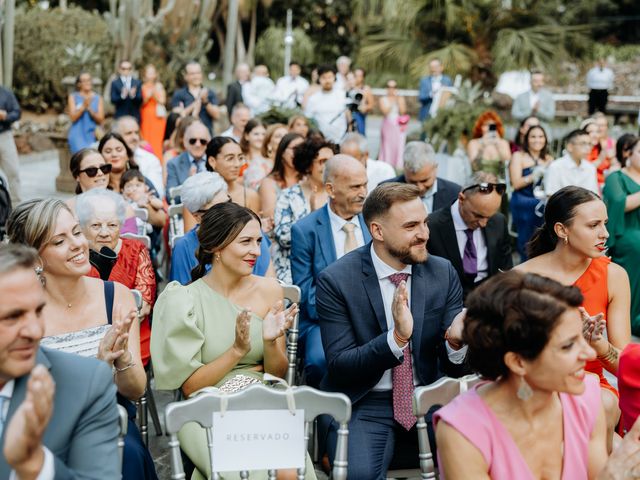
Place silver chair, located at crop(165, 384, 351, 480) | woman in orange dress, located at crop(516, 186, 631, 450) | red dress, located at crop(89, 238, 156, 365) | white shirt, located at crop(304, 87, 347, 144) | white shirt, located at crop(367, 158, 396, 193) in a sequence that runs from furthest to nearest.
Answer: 1. white shirt, located at crop(304, 87, 347, 144)
2. white shirt, located at crop(367, 158, 396, 193)
3. red dress, located at crop(89, 238, 156, 365)
4. woman in orange dress, located at crop(516, 186, 631, 450)
5. silver chair, located at crop(165, 384, 351, 480)

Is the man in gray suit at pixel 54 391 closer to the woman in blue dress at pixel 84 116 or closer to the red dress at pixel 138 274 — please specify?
the red dress at pixel 138 274

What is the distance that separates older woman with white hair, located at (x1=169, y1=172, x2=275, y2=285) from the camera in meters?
5.21

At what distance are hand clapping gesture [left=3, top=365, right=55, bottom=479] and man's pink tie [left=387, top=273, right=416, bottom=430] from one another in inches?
74.3

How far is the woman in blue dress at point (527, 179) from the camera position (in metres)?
8.60

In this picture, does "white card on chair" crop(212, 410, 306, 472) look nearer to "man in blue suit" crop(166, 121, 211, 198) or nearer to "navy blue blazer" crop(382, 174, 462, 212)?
"navy blue blazer" crop(382, 174, 462, 212)

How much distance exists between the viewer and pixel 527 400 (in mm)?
2832

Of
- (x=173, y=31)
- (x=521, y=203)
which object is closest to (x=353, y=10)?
(x=173, y=31)

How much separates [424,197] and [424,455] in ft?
11.6

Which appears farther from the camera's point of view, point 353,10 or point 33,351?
point 353,10

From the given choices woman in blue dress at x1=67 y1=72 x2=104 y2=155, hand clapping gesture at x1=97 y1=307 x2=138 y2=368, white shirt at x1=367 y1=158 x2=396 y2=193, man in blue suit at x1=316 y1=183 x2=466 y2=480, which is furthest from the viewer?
woman in blue dress at x1=67 y1=72 x2=104 y2=155

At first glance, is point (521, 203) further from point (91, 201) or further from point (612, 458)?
point (612, 458)

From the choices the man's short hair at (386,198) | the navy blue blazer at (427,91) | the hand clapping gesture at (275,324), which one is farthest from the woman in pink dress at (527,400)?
the navy blue blazer at (427,91)

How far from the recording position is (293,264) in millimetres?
5449

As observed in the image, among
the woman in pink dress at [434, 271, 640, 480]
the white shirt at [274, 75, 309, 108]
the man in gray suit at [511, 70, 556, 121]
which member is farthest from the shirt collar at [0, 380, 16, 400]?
the white shirt at [274, 75, 309, 108]
